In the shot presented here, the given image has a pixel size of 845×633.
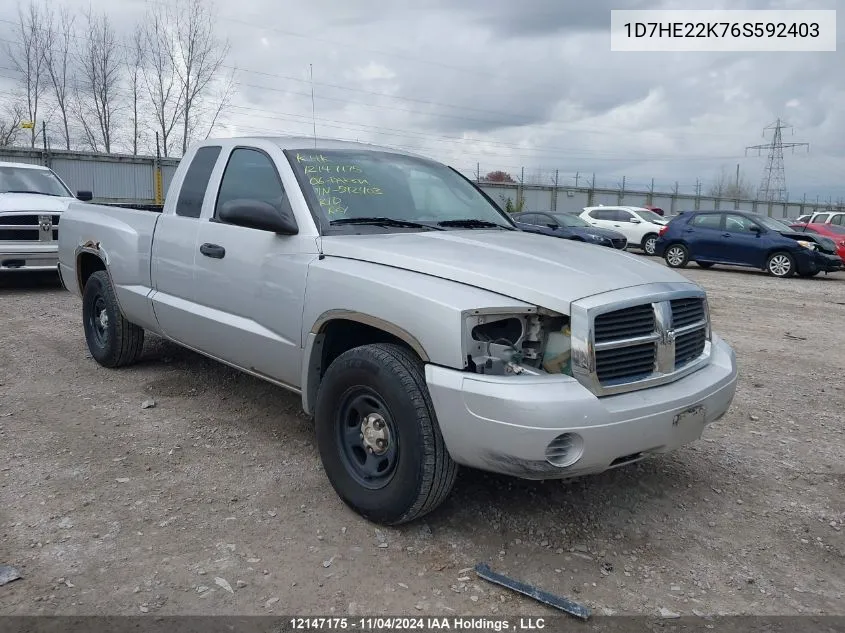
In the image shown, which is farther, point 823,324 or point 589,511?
point 823,324

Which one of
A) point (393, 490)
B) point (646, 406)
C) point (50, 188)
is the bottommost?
point (393, 490)

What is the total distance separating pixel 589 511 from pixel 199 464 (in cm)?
216

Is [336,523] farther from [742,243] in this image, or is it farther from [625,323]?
[742,243]

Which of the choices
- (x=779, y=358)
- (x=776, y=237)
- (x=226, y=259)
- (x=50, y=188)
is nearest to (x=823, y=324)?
(x=779, y=358)

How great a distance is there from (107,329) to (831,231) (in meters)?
18.0

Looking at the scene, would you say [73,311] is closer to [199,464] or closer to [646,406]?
[199,464]

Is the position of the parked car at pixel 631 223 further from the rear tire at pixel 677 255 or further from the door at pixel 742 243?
the door at pixel 742 243

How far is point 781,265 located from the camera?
15.9 metres

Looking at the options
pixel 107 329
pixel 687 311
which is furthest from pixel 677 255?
pixel 687 311

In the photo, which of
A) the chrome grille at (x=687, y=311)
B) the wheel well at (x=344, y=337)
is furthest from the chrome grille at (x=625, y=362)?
the wheel well at (x=344, y=337)

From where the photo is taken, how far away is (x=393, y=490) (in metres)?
3.21

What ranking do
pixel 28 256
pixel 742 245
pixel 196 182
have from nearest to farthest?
pixel 196 182 → pixel 28 256 → pixel 742 245

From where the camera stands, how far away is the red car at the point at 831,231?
56.1 ft

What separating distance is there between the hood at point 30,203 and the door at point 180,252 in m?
5.81
